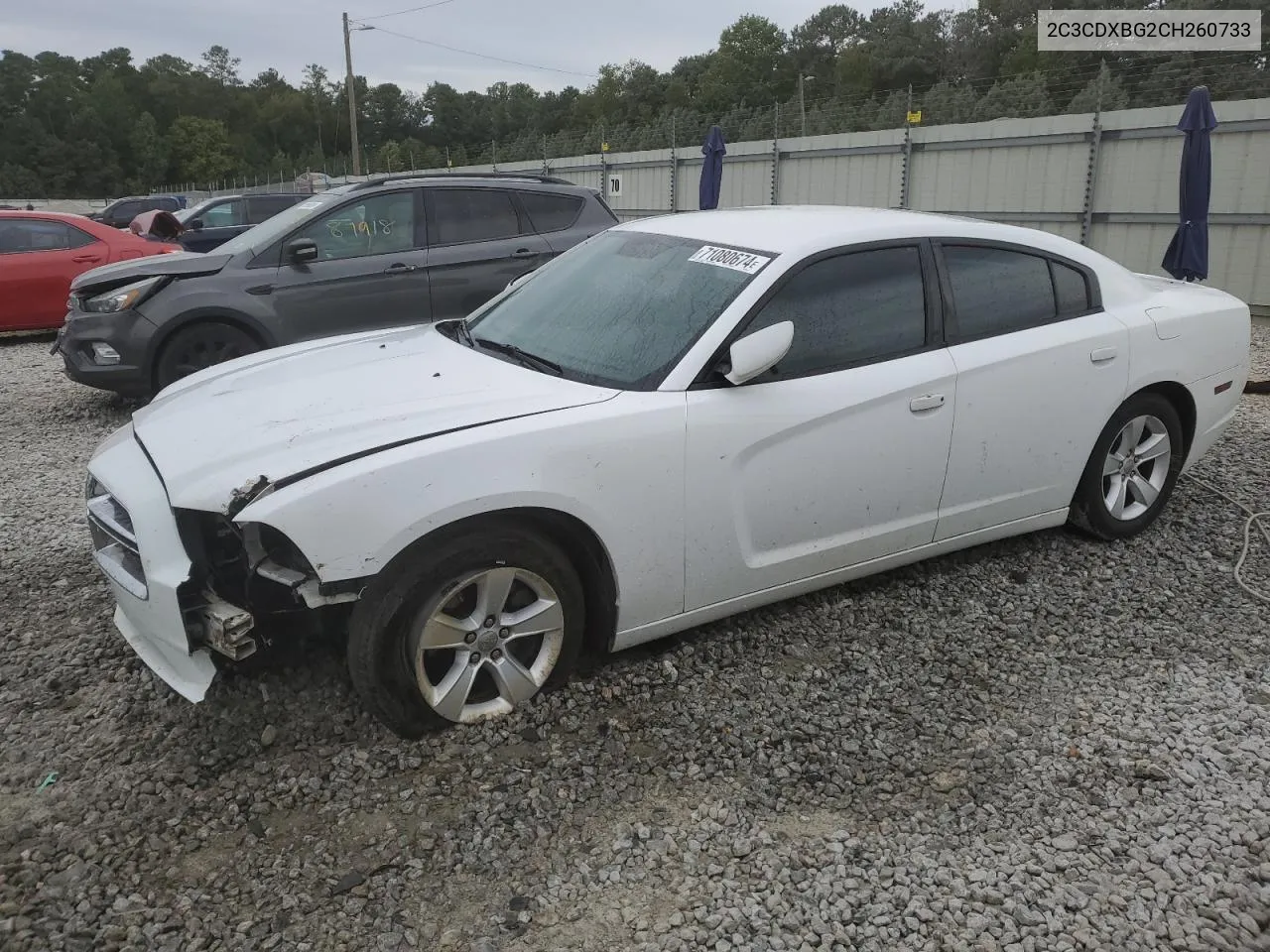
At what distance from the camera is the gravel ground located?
2.35m

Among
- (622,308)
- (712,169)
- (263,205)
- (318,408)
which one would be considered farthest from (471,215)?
(263,205)

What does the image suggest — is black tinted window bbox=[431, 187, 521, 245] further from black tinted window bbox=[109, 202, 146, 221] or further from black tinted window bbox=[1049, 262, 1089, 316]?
black tinted window bbox=[109, 202, 146, 221]

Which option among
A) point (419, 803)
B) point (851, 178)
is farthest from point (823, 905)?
point (851, 178)

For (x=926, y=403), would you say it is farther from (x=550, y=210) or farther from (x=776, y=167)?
(x=776, y=167)

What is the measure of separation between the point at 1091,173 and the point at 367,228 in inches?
402

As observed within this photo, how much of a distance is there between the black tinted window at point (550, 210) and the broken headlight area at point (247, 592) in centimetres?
539

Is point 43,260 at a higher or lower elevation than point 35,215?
lower

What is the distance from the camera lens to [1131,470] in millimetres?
4492

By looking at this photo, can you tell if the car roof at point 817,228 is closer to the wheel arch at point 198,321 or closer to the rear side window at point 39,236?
the wheel arch at point 198,321

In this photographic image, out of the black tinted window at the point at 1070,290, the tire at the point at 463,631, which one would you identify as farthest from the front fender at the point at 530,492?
the black tinted window at the point at 1070,290

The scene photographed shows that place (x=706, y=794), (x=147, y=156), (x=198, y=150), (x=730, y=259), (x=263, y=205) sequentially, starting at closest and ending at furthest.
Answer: (x=706, y=794)
(x=730, y=259)
(x=263, y=205)
(x=147, y=156)
(x=198, y=150)

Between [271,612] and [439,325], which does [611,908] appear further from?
[439,325]

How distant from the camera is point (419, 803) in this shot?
9.02 ft

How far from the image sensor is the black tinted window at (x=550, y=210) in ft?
25.4
